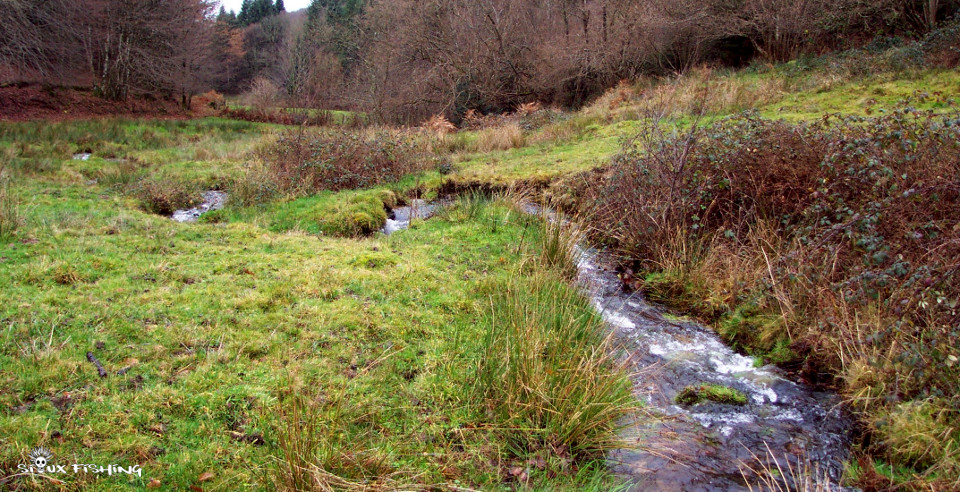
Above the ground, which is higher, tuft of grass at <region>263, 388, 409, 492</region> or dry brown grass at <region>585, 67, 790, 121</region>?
dry brown grass at <region>585, 67, 790, 121</region>

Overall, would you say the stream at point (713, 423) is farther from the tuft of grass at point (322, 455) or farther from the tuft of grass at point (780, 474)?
the tuft of grass at point (322, 455)

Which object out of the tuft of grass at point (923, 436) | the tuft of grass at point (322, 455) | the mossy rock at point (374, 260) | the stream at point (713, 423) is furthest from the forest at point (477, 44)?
the tuft of grass at point (322, 455)

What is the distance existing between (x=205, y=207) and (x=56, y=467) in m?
7.86

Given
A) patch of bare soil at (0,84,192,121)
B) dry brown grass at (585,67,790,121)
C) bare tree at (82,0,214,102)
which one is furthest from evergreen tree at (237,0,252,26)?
dry brown grass at (585,67,790,121)

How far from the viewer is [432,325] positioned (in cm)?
463

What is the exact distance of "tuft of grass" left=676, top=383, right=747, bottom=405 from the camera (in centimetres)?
413

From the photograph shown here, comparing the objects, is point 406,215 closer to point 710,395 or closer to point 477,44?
point 710,395

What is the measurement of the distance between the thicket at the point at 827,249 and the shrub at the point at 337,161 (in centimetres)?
528

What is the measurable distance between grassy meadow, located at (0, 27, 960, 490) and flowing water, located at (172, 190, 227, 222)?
2.27 feet

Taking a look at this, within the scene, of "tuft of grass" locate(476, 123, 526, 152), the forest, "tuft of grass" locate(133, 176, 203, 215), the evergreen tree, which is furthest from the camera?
the evergreen tree

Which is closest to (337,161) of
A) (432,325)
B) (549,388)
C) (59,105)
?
(432,325)

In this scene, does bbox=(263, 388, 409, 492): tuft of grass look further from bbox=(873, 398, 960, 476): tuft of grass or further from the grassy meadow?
bbox=(873, 398, 960, 476): tuft of grass

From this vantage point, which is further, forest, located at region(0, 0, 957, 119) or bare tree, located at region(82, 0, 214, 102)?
bare tree, located at region(82, 0, 214, 102)

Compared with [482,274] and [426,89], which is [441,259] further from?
[426,89]
